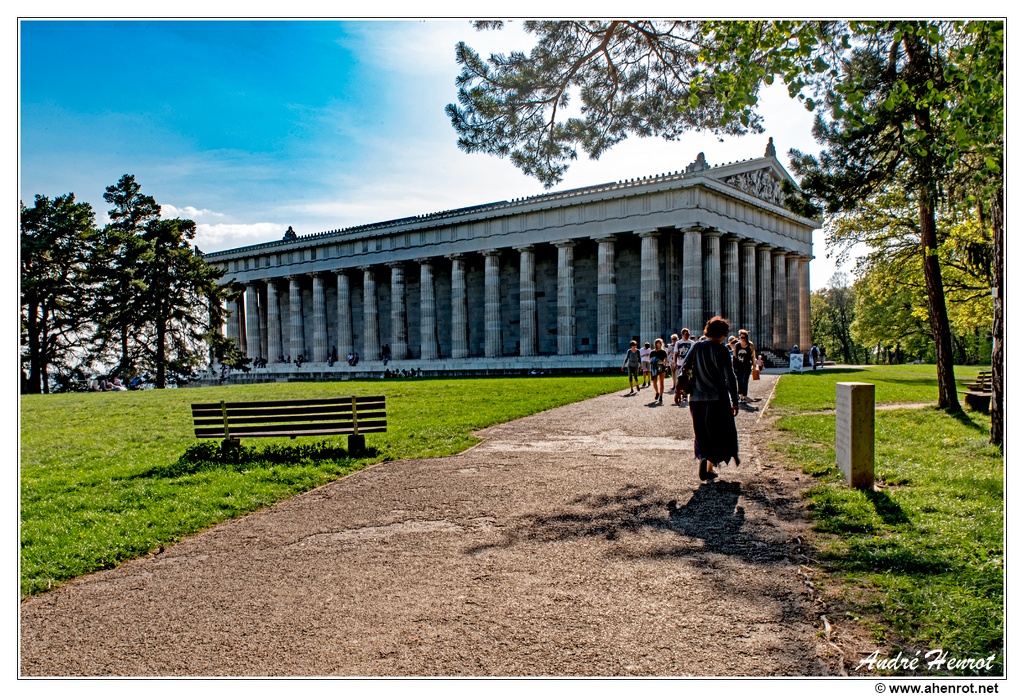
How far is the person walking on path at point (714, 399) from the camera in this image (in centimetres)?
842

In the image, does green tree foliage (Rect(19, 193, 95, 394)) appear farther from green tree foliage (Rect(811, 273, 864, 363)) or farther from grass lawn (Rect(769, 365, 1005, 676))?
green tree foliage (Rect(811, 273, 864, 363))

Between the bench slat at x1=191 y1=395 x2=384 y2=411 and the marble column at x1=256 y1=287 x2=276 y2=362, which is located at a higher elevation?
the marble column at x1=256 y1=287 x2=276 y2=362

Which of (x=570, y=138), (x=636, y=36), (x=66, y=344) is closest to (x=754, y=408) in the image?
(x=570, y=138)

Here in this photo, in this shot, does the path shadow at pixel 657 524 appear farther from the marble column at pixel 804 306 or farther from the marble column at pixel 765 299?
the marble column at pixel 804 306

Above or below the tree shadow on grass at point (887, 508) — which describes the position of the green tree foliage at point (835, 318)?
above

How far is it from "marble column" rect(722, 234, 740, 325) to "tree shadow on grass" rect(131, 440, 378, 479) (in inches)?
1416

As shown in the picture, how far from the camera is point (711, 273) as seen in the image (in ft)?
138

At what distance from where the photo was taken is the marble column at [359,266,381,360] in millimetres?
56344

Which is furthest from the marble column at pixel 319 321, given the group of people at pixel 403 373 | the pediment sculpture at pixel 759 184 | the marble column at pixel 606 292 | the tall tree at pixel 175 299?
the pediment sculpture at pixel 759 184

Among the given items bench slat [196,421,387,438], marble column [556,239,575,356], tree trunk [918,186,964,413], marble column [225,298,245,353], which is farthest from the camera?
marble column [225,298,245,353]

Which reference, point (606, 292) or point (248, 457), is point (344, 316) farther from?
point (248, 457)

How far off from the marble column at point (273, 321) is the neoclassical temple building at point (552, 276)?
138 millimetres

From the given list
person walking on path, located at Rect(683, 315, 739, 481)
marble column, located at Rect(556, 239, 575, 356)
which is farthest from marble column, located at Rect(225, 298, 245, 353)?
person walking on path, located at Rect(683, 315, 739, 481)

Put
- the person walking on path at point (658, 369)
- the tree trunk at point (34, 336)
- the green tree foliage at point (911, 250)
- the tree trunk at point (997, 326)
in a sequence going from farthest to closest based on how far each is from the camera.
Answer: the tree trunk at point (34, 336)
the green tree foliage at point (911, 250)
the person walking on path at point (658, 369)
the tree trunk at point (997, 326)
